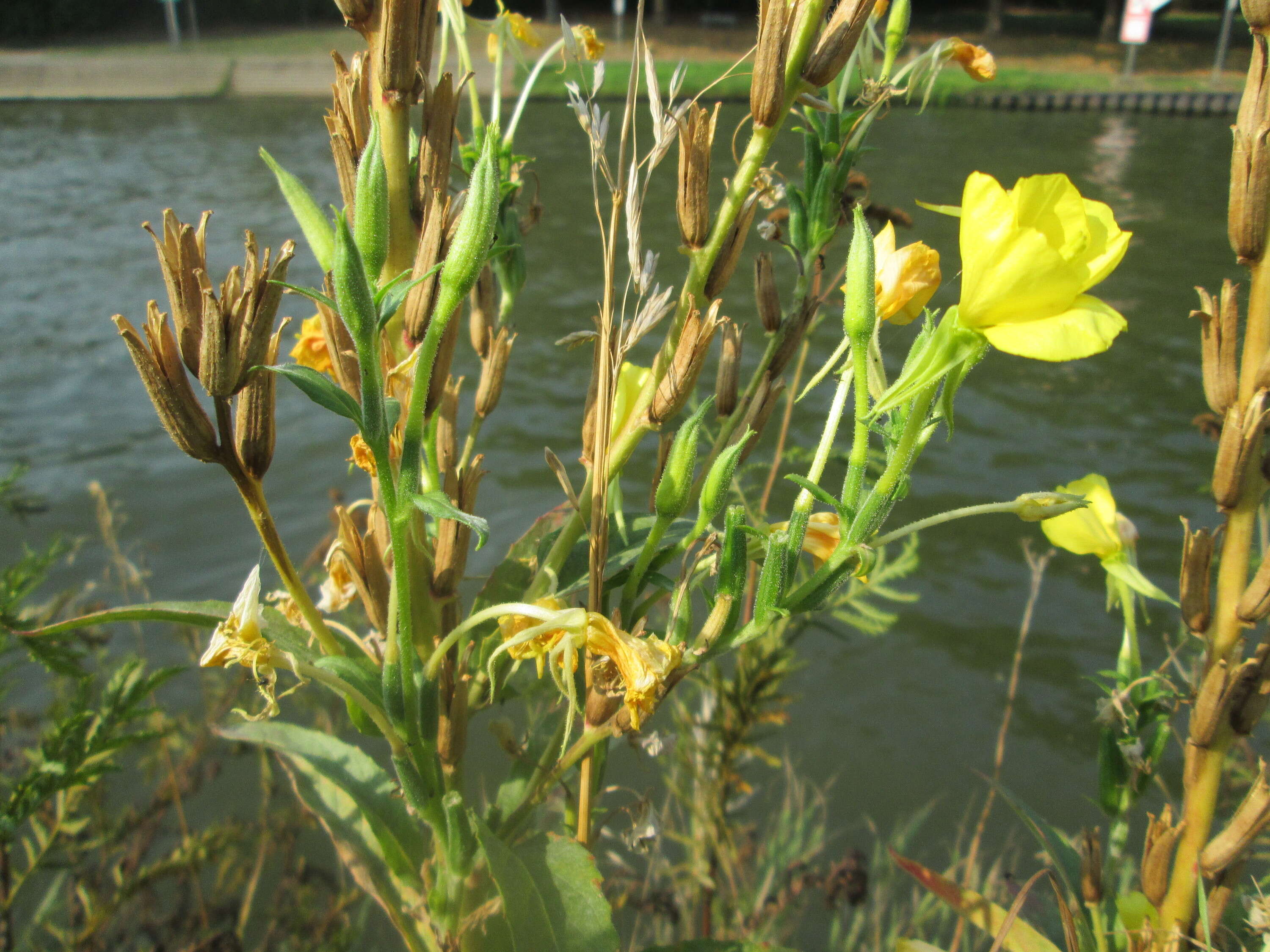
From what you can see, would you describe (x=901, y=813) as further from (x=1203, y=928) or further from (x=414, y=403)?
(x=414, y=403)

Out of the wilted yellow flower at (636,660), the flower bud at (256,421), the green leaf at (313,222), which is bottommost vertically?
the wilted yellow flower at (636,660)

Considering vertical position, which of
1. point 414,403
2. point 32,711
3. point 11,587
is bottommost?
point 32,711

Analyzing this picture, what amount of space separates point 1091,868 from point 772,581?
0.46 metres

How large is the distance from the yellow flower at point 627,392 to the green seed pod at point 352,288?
0.23 metres

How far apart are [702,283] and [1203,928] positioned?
26.4 inches

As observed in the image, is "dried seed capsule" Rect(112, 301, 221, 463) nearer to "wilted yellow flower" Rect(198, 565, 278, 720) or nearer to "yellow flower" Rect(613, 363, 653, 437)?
"wilted yellow flower" Rect(198, 565, 278, 720)

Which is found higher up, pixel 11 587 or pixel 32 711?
pixel 11 587

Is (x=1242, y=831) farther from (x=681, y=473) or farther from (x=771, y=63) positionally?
(x=771, y=63)

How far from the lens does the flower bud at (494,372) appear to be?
81 centimetres

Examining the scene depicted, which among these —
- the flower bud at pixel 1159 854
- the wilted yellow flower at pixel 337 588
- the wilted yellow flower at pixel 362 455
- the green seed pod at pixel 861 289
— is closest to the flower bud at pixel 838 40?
the green seed pod at pixel 861 289

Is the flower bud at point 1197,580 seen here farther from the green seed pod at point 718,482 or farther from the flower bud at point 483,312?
the flower bud at point 483,312

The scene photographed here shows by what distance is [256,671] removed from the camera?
576mm

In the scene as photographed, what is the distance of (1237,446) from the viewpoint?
0.75 metres

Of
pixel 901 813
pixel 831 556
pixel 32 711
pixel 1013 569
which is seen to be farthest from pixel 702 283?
pixel 1013 569
